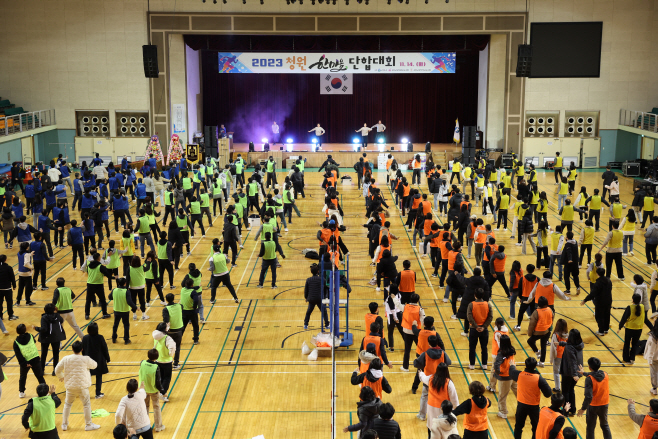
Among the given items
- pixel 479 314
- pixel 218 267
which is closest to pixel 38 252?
pixel 218 267

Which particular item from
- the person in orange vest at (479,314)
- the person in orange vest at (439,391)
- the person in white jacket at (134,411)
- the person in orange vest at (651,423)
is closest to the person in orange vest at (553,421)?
the person in orange vest at (651,423)

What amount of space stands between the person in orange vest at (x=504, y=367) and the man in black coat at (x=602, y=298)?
3.08 metres

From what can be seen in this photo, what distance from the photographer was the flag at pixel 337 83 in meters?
41.2

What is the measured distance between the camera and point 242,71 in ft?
123

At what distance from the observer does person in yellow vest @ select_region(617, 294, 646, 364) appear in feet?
37.6

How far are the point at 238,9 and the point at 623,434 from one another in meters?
30.0

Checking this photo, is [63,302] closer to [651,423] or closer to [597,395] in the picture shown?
[597,395]

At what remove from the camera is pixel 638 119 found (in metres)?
36.4

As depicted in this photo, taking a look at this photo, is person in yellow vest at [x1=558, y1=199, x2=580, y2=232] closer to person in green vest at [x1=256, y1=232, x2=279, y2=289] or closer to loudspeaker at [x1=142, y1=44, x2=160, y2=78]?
person in green vest at [x1=256, y1=232, x2=279, y2=289]

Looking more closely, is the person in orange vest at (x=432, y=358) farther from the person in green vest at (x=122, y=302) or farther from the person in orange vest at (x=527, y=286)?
the person in green vest at (x=122, y=302)

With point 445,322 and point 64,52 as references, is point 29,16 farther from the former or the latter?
point 445,322

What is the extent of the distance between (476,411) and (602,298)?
581cm

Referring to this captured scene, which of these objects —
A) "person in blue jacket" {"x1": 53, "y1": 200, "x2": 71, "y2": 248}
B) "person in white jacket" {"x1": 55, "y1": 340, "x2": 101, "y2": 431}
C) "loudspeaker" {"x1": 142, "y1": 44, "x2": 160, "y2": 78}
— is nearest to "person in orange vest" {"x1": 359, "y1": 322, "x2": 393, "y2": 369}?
"person in white jacket" {"x1": 55, "y1": 340, "x2": 101, "y2": 431}

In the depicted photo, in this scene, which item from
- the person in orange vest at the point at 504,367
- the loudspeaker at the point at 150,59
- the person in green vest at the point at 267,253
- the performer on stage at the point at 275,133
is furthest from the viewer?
the performer on stage at the point at 275,133
